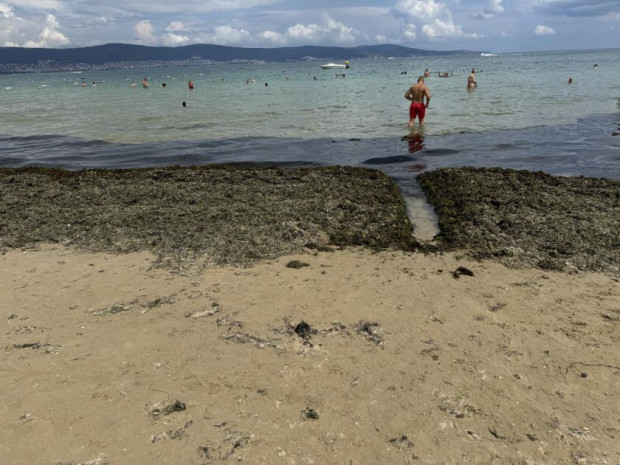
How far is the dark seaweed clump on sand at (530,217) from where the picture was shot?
6.27 meters

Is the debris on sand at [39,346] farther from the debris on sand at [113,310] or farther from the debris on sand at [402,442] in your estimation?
the debris on sand at [402,442]

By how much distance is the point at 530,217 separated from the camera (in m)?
7.45

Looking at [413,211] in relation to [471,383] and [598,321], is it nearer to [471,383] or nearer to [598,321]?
[598,321]

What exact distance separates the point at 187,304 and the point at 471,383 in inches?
130

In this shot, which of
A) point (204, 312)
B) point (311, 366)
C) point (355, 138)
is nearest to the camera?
point (311, 366)

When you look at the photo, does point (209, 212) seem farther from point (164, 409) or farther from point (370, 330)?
point (164, 409)

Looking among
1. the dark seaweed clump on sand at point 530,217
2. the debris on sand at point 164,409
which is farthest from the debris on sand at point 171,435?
the dark seaweed clump on sand at point 530,217

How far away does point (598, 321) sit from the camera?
4.68 meters

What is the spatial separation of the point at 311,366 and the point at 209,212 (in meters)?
4.85

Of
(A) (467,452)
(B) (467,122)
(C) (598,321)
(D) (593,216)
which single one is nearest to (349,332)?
(A) (467,452)

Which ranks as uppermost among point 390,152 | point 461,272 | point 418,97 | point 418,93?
point 418,93

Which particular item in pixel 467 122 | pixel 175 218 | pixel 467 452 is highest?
pixel 467 122

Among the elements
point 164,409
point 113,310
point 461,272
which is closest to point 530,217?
point 461,272

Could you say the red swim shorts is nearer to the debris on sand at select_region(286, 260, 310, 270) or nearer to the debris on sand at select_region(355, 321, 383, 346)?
the debris on sand at select_region(286, 260, 310, 270)
